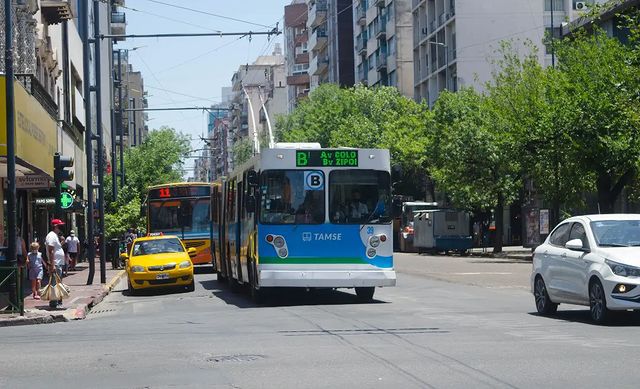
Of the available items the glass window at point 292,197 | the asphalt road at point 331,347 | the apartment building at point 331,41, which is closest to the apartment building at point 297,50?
the apartment building at point 331,41

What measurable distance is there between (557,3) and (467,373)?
72.4 meters

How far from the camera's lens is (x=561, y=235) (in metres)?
18.7

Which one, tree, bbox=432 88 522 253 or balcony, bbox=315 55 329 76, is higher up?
balcony, bbox=315 55 329 76

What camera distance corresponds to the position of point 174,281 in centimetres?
3089

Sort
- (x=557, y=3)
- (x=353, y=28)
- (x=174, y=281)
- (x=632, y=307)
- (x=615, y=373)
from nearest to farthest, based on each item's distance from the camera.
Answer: (x=615, y=373) → (x=632, y=307) → (x=174, y=281) → (x=557, y=3) → (x=353, y=28)

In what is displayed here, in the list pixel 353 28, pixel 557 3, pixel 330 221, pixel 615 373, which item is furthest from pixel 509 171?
pixel 353 28

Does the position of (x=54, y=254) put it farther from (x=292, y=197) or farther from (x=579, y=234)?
(x=579, y=234)

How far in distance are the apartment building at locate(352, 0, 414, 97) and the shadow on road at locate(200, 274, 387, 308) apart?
65345mm

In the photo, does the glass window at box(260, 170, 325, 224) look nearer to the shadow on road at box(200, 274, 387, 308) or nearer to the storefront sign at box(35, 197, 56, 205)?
the shadow on road at box(200, 274, 387, 308)

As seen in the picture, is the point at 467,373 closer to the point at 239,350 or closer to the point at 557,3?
the point at 239,350

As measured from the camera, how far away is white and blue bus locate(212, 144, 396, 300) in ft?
75.8

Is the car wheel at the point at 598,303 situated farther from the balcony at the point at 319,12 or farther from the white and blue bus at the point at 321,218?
the balcony at the point at 319,12

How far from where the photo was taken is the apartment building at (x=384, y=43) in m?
94.4

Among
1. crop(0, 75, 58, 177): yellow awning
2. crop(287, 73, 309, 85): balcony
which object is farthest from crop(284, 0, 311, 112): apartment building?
crop(0, 75, 58, 177): yellow awning
